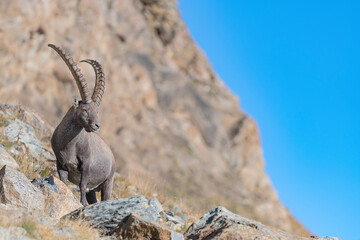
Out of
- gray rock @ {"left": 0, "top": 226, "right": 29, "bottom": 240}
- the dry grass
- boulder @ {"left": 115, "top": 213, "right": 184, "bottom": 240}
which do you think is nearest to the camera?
gray rock @ {"left": 0, "top": 226, "right": 29, "bottom": 240}

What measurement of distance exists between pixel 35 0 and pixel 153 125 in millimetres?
15679

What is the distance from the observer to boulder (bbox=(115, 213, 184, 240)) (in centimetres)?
587

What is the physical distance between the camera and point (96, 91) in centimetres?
858

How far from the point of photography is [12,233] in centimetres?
499

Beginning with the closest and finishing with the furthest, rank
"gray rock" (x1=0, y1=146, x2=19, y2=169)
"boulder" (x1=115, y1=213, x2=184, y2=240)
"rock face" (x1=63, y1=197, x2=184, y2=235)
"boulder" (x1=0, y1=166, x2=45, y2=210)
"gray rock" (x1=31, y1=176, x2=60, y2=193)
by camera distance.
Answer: "boulder" (x1=115, y1=213, x2=184, y2=240) < "boulder" (x1=0, y1=166, x2=45, y2=210) < "rock face" (x1=63, y1=197, x2=184, y2=235) < "gray rock" (x1=31, y1=176, x2=60, y2=193) < "gray rock" (x1=0, y1=146, x2=19, y2=169)

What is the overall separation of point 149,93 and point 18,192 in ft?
130

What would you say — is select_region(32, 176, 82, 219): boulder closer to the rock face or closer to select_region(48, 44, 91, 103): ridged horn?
the rock face

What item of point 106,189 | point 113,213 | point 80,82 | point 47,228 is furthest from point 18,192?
point 106,189

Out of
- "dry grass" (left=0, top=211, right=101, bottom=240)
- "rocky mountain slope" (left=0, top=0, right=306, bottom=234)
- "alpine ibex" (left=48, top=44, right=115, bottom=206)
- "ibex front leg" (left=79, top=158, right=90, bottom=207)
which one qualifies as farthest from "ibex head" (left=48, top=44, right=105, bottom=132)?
"rocky mountain slope" (left=0, top=0, right=306, bottom=234)

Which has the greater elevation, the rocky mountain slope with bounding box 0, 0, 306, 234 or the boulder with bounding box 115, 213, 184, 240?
the rocky mountain slope with bounding box 0, 0, 306, 234

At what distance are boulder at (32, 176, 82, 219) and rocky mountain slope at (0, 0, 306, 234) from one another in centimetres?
1526

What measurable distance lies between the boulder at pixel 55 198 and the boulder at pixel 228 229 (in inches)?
68.7

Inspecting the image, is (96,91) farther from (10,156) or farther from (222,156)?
(222,156)

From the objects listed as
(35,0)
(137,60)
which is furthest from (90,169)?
(137,60)
